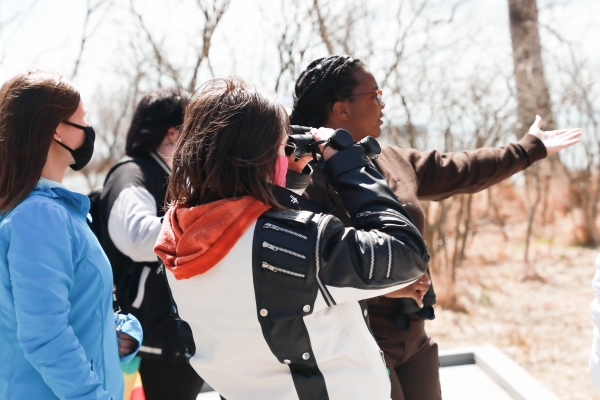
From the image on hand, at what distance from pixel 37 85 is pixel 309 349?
1.09 meters

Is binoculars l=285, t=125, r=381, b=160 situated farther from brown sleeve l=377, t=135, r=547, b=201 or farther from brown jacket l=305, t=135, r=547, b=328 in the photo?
brown sleeve l=377, t=135, r=547, b=201

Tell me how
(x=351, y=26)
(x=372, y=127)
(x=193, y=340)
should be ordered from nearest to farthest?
(x=193, y=340)
(x=372, y=127)
(x=351, y=26)

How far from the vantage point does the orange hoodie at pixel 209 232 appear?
4.60 ft

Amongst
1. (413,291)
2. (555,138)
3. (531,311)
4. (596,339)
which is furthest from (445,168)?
(531,311)

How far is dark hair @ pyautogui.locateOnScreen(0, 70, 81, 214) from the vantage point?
175 cm

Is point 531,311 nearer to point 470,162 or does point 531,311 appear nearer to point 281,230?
point 470,162

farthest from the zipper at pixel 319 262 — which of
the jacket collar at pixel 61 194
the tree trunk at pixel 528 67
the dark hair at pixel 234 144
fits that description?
the tree trunk at pixel 528 67

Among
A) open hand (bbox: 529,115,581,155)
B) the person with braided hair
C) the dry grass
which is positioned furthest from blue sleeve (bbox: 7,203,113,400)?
the dry grass

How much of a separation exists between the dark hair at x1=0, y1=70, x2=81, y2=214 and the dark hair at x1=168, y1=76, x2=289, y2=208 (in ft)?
1.75

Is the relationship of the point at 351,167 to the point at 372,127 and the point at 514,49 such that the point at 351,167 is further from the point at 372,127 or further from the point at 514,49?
the point at 514,49

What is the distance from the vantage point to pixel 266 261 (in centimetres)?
140

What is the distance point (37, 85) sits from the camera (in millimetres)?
1783

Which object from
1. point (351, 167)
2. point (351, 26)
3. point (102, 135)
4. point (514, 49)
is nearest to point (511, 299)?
point (514, 49)

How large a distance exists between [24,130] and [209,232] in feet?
2.41
